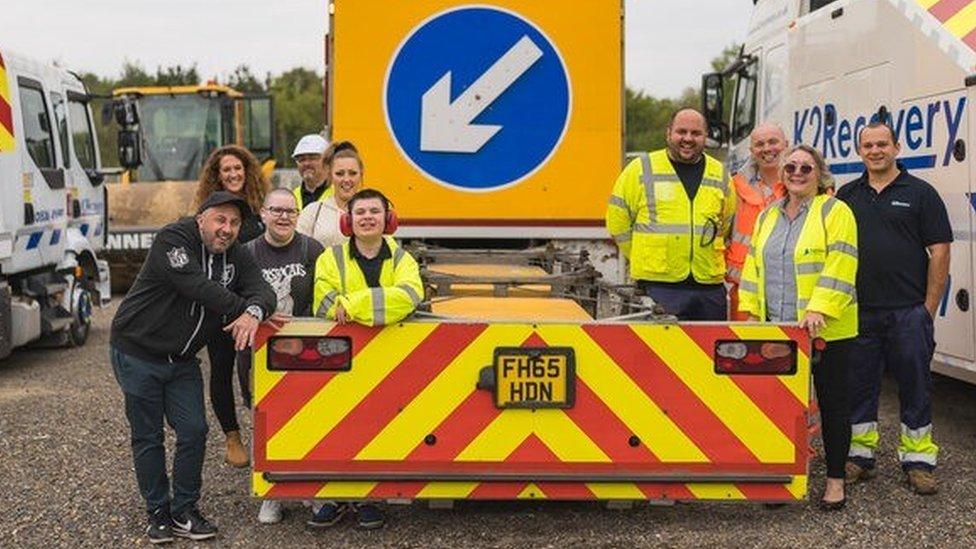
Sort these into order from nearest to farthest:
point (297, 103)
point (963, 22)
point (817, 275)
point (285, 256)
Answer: point (817, 275) → point (285, 256) → point (963, 22) → point (297, 103)

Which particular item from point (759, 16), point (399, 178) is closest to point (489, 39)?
point (399, 178)

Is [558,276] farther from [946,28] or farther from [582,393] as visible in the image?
[946,28]

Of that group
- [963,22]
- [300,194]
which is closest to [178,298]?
[300,194]

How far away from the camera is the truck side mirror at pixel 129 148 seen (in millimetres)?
11961

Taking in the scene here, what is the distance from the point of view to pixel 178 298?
469 centimetres

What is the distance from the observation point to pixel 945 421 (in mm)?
7246

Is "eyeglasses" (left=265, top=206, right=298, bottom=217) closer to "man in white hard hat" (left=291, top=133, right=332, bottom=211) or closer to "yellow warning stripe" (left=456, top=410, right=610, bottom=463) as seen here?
"man in white hard hat" (left=291, top=133, right=332, bottom=211)

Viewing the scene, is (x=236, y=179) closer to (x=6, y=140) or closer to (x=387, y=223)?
(x=387, y=223)

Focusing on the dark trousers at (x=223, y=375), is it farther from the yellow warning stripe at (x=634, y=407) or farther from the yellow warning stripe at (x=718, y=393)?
the yellow warning stripe at (x=718, y=393)

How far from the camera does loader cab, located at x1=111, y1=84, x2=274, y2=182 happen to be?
17016mm

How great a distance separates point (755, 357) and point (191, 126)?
45.8ft

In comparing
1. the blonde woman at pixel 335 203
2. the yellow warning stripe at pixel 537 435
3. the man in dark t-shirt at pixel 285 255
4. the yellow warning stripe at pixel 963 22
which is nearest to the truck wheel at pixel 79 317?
the blonde woman at pixel 335 203

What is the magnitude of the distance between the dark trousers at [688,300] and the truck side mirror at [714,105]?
4.67 meters

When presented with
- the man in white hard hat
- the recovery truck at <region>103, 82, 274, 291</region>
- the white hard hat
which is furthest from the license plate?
the recovery truck at <region>103, 82, 274, 291</region>
